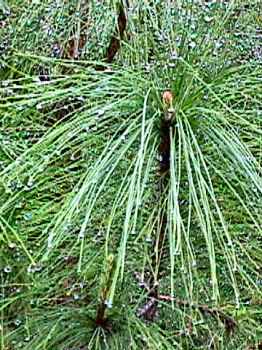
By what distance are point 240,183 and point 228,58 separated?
0.17 m

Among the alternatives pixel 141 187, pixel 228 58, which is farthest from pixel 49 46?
pixel 141 187

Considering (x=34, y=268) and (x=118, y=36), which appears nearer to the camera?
(x=34, y=268)

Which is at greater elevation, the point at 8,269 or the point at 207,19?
the point at 207,19

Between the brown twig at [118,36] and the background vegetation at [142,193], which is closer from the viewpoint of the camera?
the background vegetation at [142,193]

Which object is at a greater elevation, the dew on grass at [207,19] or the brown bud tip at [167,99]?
the dew on grass at [207,19]

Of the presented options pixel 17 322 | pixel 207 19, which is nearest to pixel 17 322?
pixel 17 322

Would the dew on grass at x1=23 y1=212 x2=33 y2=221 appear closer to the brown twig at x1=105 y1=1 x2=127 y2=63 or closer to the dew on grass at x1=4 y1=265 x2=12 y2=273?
the dew on grass at x1=4 y1=265 x2=12 y2=273

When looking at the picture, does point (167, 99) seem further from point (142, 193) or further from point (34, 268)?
point (34, 268)

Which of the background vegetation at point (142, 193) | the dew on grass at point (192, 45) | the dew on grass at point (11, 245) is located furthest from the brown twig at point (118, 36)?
the dew on grass at point (11, 245)

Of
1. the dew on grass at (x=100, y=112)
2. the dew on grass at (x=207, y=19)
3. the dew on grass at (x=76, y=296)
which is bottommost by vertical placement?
the dew on grass at (x=76, y=296)

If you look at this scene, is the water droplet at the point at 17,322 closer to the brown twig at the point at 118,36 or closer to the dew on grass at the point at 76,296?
the dew on grass at the point at 76,296

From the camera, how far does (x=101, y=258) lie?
0.74 m

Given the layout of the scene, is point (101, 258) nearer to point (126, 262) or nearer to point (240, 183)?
point (126, 262)

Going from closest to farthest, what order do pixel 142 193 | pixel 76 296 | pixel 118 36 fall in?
pixel 142 193 → pixel 76 296 → pixel 118 36
